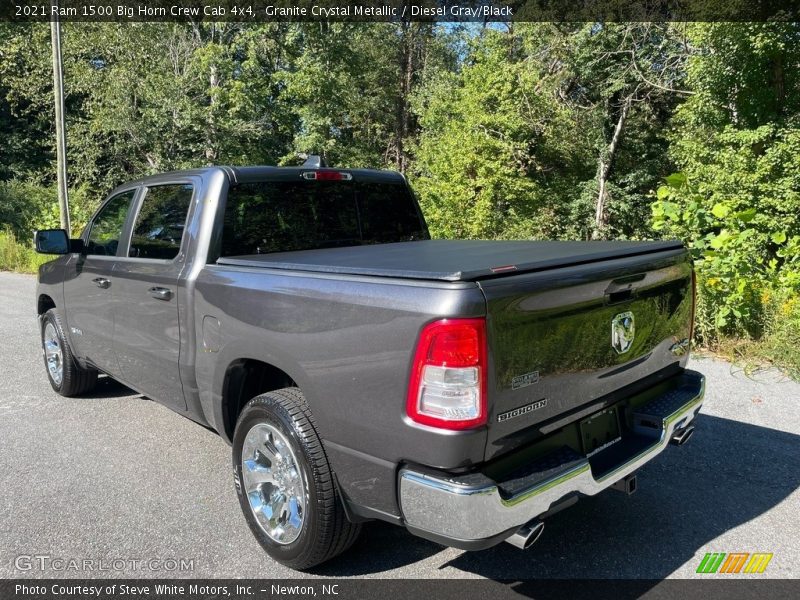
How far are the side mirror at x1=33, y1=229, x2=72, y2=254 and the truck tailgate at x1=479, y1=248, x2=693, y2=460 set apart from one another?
147 inches

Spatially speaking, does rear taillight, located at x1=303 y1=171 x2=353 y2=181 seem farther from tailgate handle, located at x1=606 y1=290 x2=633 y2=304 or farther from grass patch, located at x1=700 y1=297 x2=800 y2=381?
grass patch, located at x1=700 y1=297 x2=800 y2=381

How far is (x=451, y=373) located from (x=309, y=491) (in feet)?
3.17

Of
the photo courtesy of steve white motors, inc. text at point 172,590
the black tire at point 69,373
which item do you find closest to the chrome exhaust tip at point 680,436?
the photo courtesy of steve white motors, inc. text at point 172,590

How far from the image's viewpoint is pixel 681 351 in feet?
11.2

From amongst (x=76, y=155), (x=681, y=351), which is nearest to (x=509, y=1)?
(x=76, y=155)

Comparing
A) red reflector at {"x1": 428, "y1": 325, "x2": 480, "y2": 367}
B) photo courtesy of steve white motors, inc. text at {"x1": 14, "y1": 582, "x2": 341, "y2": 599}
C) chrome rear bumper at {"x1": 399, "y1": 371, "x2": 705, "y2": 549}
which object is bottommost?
photo courtesy of steve white motors, inc. text at {"x1": 14, "y1": 582, "x2": 341, "y2": 599}

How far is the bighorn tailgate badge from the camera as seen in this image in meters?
2.29

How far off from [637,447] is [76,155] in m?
25.5

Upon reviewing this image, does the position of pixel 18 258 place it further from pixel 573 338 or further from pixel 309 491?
pixel 573 338

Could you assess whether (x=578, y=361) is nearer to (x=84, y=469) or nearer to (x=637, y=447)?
(x=637, y=447)

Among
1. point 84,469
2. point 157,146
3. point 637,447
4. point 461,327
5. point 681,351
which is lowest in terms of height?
point 84,469

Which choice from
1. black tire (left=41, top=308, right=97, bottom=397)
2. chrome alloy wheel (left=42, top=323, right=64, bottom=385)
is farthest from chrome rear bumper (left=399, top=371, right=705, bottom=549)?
chrome alloy wheel (left=42, top=323, right=64, bottom=385)

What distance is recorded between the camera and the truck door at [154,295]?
142 inches

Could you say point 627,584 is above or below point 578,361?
below
